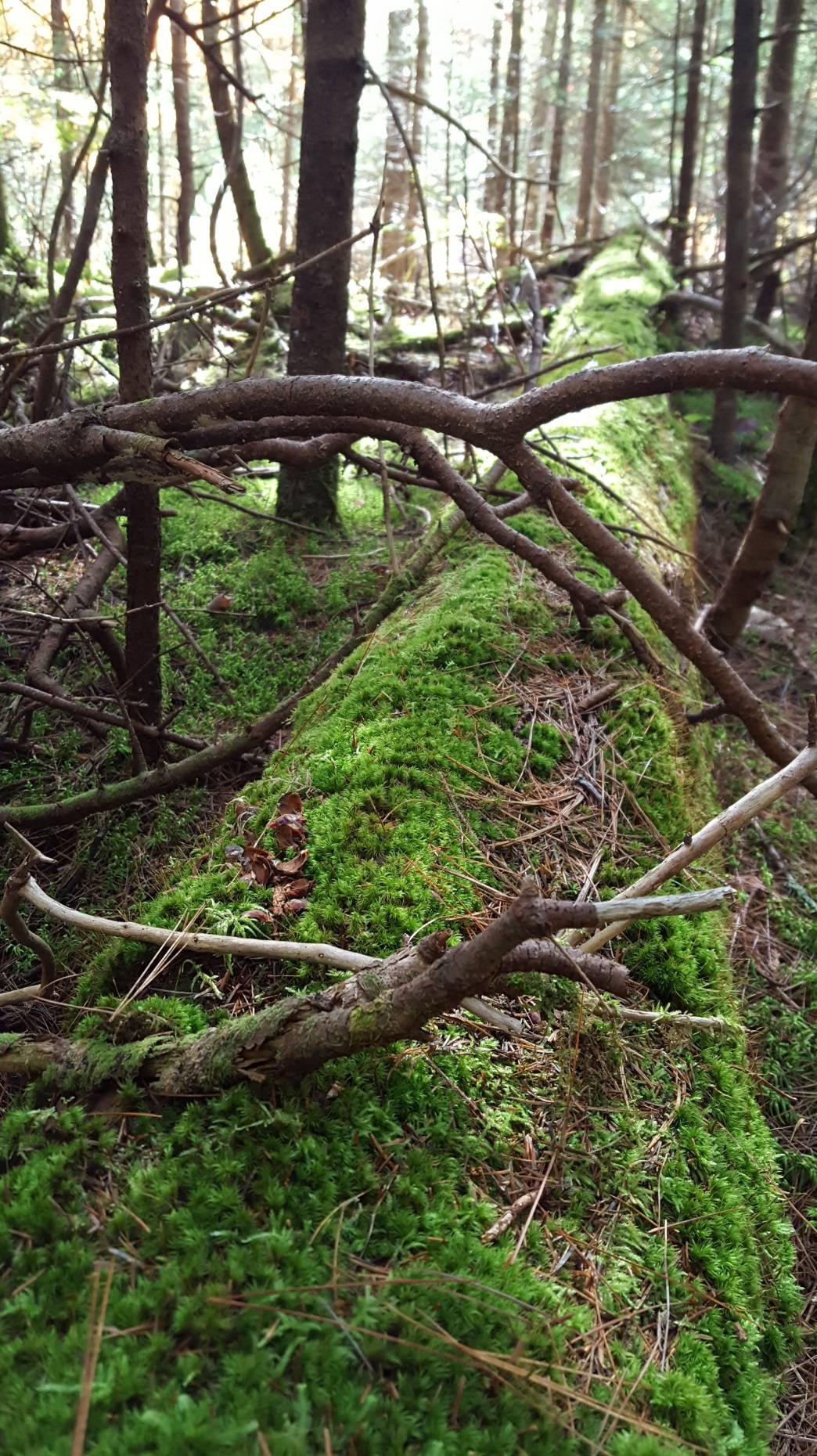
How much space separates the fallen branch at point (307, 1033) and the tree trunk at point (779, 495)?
372 cm

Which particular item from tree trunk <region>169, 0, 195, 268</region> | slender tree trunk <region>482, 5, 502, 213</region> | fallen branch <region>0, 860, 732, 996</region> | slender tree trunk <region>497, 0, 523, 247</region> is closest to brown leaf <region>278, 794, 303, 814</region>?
fallen branch <region>0, 860, 732, 996</region>

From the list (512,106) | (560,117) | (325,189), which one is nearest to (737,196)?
(325,189)

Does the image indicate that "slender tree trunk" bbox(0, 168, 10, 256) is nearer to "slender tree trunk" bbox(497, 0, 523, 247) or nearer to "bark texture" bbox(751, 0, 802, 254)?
"bark texture" bbox(751, 0, 802, 254)

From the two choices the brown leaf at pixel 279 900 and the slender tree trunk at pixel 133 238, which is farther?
the slender tree trunk at pixel 133 238

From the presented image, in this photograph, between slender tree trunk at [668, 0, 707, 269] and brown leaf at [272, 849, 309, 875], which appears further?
slender tree trunk at [668, 0, 707, 269]

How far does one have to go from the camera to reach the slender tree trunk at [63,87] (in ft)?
15.4

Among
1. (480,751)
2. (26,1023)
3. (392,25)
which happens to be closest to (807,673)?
(480,751)

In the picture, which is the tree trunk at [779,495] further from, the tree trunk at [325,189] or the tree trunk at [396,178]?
the tree trunk at [396,178]

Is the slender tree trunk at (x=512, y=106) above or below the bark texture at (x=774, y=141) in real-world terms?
above

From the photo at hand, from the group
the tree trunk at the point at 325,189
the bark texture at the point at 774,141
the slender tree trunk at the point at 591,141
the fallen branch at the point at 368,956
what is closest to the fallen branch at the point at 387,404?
the fallen branch at the point at 368,956

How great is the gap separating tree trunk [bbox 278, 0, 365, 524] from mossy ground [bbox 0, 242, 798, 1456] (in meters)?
3.50

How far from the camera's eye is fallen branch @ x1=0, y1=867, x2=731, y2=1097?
1.52 m

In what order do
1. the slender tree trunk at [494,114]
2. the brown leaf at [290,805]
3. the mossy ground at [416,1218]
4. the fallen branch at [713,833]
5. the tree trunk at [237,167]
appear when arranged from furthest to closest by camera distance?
the slender tree trunk at [494,114]
the tree trunk at [237,167]
the brown leaf at [290,805]
the fallen branch at [713,833]
the mossy ground at [416,1218]

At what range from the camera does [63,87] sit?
7828mm
